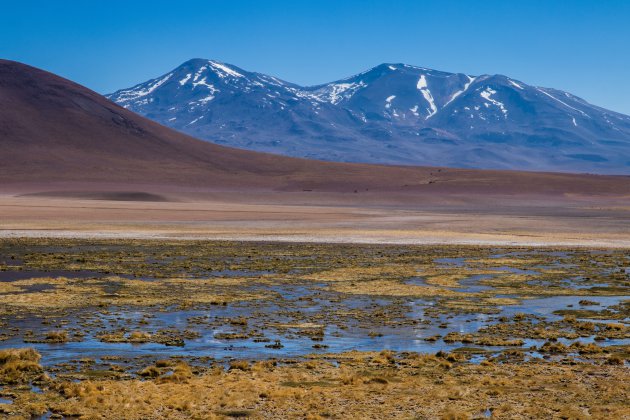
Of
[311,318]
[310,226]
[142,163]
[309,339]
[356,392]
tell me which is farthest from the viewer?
[142,163]

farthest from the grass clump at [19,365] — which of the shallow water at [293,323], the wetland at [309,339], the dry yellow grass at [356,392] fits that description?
the dry yellow grass at [356,392]

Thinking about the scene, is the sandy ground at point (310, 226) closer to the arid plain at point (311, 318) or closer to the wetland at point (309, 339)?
the arid plain at point (311, 318)

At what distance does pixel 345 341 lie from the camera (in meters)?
21.0

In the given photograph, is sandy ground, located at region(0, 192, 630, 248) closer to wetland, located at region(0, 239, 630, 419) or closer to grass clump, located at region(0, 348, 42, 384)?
wetland, located at region(0, 239, 630, 419)

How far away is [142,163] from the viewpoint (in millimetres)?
157125

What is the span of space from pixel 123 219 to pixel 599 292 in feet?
159

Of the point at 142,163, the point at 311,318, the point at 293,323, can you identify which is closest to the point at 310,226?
→ the point at 311,318

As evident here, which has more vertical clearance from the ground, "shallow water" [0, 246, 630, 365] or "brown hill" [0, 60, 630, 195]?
"brown hill" [0, 60, 630, 195]

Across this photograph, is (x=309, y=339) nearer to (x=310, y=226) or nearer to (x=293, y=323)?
(x=293, y=323)

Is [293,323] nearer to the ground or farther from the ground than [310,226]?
nearer to the ground

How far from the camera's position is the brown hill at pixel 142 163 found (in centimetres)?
→ 14162

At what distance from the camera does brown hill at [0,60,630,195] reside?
141625 millimetres

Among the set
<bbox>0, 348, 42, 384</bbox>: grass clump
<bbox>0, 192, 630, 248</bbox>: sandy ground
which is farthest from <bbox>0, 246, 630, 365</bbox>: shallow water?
<bbox>0, 192, 630, 248</bbox>: sandy ground

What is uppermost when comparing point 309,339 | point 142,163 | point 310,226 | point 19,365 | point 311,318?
point 142,163
